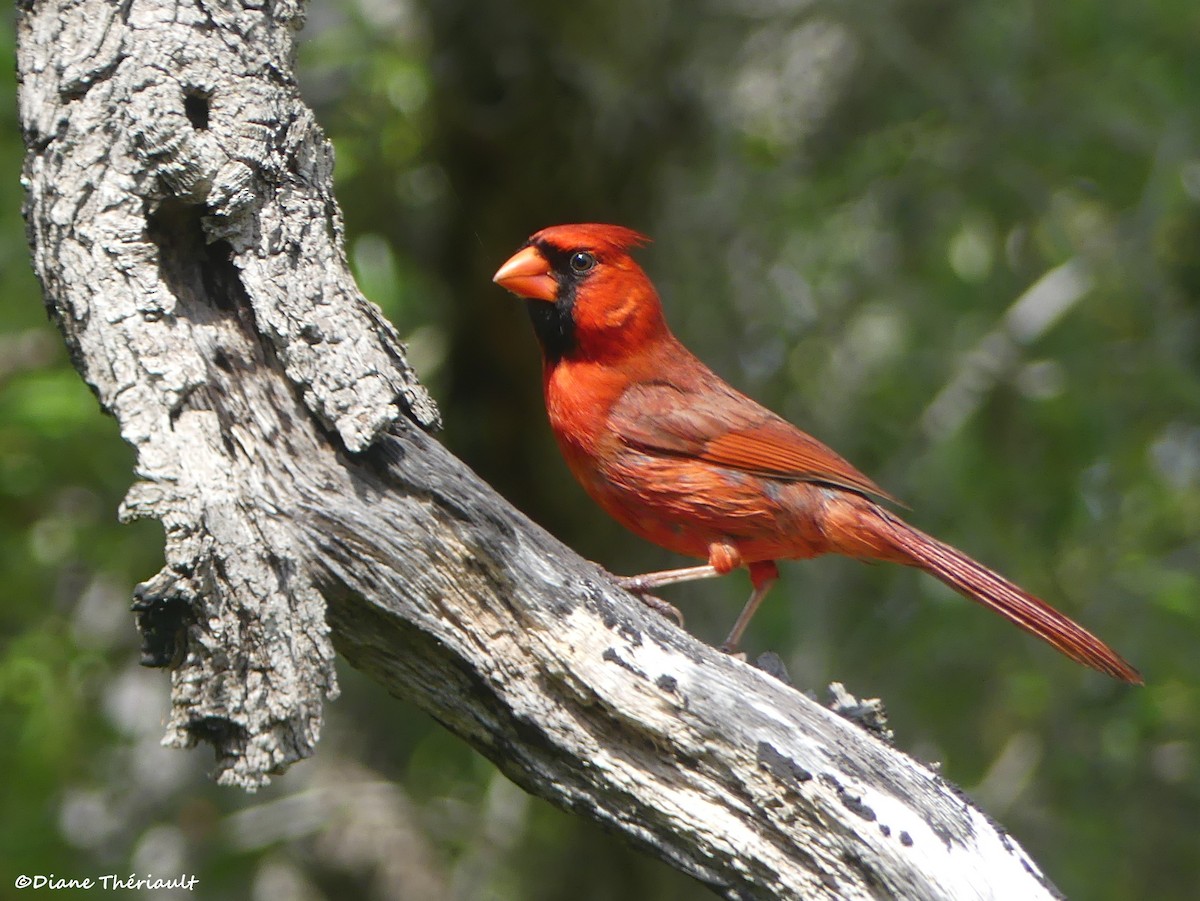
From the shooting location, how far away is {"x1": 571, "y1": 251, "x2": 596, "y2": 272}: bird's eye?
4207mm

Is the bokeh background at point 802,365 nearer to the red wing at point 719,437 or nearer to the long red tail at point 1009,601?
the red wing at point 719,437

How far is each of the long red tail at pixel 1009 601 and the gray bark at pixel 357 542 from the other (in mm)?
903

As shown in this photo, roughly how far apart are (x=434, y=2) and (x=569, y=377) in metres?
2.61

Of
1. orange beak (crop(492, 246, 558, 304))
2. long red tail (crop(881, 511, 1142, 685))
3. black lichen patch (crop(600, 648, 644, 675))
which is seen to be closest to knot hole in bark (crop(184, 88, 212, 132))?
black lichen patch (crop(600, 648, 644, 675))

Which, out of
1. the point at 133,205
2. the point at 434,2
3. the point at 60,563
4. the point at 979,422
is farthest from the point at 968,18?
the point at 133,205

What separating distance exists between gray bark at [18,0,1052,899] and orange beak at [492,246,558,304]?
1.38m

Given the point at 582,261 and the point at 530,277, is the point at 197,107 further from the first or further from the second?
the point at 582,261

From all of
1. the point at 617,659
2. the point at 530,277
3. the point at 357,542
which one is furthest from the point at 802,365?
A: the point at 357,542

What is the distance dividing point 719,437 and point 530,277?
74 cm

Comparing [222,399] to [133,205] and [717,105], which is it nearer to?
[133,205]

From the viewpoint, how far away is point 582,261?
4.21 m

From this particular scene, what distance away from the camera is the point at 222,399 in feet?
8.71

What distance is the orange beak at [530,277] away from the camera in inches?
163

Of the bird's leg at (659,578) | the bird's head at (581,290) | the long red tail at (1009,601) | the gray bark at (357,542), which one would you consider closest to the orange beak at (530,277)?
the bird's head at (581,290)
